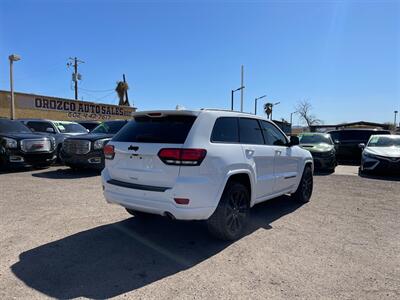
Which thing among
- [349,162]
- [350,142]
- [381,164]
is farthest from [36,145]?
[349,162]

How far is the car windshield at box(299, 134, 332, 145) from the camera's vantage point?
13390 mm

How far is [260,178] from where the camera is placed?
500cm

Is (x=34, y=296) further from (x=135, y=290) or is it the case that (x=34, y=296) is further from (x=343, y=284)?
(x=343, y=284)

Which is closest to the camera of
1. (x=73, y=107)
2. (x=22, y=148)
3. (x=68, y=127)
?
(x=22, y=148)

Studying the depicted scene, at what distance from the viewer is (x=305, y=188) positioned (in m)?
6.89

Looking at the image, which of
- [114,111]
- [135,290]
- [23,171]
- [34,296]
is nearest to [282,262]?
[135,290]

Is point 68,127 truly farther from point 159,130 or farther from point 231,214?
point 231,214

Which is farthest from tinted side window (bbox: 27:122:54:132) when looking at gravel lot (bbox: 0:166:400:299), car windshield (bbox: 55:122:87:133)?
gravel lot (bbox: 0:166:400:299)

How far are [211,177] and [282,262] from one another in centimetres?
130

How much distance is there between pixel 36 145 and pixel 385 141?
1231 centimetres

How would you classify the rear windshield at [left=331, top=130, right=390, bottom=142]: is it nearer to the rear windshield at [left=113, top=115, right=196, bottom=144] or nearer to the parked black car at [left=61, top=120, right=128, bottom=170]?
the parked black car at [left=61, top=120, right=128, bottom=170]

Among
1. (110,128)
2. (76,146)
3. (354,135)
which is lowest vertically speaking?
(76,146)

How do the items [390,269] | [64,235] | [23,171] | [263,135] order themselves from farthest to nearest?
1. [23,171]
2. [263,135]
3. [64,235]
4. [390,269]

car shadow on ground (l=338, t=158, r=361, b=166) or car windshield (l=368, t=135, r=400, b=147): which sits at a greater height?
car windshield (l=368, t=135, r=400, b=147)
